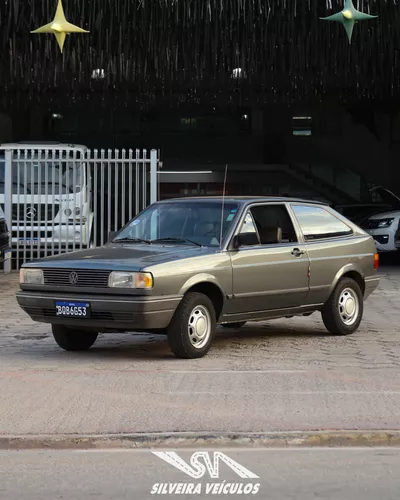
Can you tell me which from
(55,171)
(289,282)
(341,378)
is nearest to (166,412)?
(341,378)

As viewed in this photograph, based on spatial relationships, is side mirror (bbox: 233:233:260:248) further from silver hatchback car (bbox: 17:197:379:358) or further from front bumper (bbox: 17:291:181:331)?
front bumper (bbox: 17:291:181:331)

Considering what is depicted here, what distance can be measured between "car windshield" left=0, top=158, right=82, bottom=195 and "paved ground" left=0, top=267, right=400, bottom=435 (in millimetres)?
8507

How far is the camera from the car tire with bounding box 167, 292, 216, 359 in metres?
10.1

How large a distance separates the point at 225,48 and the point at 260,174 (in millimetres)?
14771

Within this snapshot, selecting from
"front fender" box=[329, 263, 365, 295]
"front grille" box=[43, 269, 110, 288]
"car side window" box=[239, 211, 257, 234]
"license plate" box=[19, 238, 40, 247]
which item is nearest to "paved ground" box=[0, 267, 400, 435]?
"front fender" box=[329, 263, 365, 295]

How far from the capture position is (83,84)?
35906 mm

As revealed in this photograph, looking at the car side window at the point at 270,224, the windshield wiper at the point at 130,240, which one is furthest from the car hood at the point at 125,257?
the car side window at the point at 270,224

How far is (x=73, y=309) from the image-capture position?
1014 cm

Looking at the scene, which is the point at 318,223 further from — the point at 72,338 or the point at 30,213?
the point at 30,213

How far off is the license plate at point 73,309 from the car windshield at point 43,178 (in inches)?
440

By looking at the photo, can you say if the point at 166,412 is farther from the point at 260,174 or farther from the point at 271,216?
the point at 260,174

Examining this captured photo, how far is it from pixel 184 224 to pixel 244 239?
2.53 ft

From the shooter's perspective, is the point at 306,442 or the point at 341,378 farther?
the point at 341,378

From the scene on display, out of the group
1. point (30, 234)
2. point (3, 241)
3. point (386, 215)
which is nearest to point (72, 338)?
point (3, 241)
